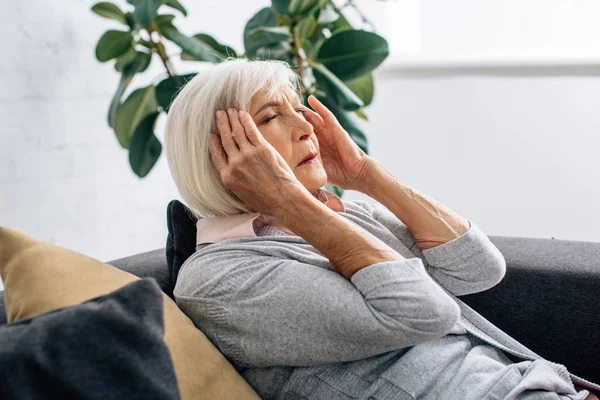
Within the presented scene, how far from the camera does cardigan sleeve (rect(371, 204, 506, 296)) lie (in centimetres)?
144

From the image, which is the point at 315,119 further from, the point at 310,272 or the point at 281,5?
the point at 281,5

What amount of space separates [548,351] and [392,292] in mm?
650

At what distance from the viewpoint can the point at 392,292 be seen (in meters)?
1.14

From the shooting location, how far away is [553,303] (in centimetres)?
158

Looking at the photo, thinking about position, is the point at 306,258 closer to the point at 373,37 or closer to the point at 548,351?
the point at 548,351

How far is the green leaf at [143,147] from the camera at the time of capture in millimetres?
2287

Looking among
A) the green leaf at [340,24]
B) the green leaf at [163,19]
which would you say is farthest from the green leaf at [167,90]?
the green leaf at [340,24]

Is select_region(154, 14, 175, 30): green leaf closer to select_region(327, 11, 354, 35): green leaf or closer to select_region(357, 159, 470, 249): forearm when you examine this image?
select_region(327, 11, 354, 35): green leaf

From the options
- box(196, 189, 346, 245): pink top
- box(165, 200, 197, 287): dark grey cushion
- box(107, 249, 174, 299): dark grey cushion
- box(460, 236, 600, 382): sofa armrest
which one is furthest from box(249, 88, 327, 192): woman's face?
box(460, 236, 600, 382): sofa armrest

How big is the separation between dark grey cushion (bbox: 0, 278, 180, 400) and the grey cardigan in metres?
0.40

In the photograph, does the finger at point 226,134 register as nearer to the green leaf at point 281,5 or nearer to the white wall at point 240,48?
the green leaf at point 281,5

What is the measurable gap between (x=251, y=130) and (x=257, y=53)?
93 centimetres

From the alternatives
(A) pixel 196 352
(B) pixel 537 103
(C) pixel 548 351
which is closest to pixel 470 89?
(B) pixel 537 103

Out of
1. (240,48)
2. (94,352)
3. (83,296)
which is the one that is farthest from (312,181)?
(240,48)
